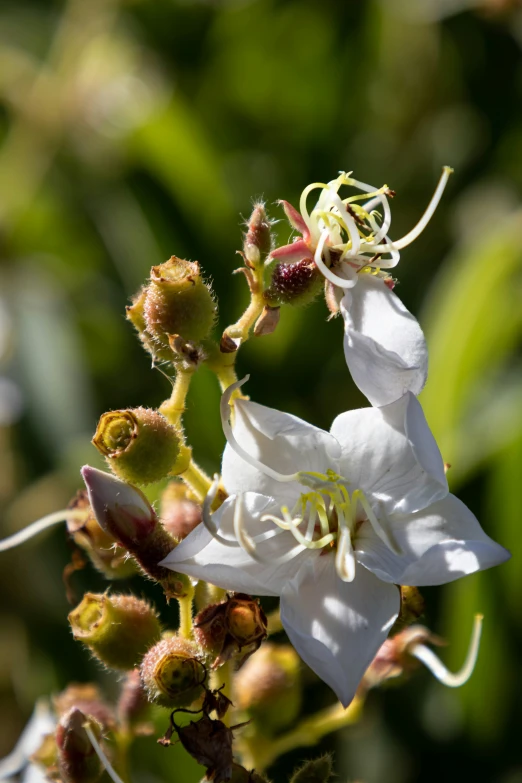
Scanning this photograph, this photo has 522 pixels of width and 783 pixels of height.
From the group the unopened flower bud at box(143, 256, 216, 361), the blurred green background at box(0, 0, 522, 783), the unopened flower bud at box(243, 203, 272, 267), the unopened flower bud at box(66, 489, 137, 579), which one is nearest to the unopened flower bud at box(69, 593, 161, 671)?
the unopened flower bud at box(66, 489, 137, 579)

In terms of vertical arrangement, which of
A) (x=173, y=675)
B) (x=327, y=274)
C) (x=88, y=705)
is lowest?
(x=88, y=705)

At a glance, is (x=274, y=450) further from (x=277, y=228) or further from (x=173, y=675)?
(x=277, y=228)

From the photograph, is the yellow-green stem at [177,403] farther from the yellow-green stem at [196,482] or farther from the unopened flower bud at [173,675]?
the unopened flower bud at [173,675]

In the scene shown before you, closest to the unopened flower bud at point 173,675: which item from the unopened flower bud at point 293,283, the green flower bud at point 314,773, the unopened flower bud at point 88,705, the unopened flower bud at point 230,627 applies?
the unopened flower bud at point 230,627

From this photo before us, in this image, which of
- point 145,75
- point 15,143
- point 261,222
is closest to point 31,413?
point 15,143

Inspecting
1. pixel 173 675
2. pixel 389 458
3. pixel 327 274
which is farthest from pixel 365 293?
pixel 173 675

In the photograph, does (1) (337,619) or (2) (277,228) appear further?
(2) (277,228)

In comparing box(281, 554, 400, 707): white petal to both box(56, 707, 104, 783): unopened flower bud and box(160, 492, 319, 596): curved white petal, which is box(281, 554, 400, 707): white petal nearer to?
box(160, 492, 319, 596): curved white petal
